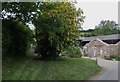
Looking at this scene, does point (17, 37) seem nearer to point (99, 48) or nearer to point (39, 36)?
point (39, 36)

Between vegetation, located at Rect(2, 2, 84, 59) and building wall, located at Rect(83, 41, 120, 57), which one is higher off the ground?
vegetation, located at Rect(2, 2, 84, 59)

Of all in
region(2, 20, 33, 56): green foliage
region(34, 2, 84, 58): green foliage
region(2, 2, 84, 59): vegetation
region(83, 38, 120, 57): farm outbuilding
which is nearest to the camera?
region(2, 2, 84, 59): vegetation

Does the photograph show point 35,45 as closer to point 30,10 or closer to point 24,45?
point 24,45

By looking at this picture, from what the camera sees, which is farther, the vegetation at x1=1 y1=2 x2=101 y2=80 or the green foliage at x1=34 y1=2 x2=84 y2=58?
the green foliage at x1=34 y1=2 x2=84 y2=58

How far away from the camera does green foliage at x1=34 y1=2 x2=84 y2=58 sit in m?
20.7

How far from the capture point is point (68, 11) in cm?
2280

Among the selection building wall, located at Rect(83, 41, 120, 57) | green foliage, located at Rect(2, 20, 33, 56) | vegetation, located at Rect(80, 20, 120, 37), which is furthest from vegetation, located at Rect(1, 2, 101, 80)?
vegetation, located at Rect(80, 20, 120, 37)

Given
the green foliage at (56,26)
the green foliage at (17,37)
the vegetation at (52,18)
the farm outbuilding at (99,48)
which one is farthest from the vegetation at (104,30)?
the green foliage at (17,37)

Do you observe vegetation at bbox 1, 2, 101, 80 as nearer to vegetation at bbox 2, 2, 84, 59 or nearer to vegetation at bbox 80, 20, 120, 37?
vegetation at bbox 2, 2, 84, 59

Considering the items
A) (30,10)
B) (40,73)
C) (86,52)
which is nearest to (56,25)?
(30,10)

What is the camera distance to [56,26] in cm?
2147

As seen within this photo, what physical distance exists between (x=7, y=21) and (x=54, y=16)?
358cm

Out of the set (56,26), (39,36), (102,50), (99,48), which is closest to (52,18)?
(56,26)

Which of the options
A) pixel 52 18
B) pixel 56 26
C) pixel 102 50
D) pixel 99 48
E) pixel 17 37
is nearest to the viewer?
pixel 52 18
